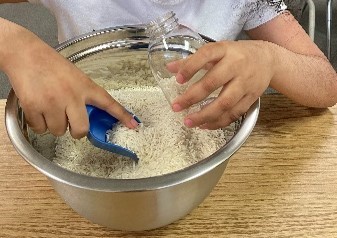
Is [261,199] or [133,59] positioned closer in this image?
[261,199]

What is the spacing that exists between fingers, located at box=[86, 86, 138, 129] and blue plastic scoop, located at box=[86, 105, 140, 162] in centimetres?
1

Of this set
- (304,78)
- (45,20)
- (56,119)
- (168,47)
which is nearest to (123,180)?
(56,119)

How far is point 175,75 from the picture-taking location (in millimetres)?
573

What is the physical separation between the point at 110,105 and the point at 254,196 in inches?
8.0

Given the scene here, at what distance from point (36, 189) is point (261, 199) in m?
0.28

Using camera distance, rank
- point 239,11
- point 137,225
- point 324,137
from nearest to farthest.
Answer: point 137,225
point 324,137
point 239,11

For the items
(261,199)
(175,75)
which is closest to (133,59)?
(175,75)

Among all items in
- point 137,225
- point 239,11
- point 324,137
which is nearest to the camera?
point 137,225

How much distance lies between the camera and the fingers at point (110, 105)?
0.55m

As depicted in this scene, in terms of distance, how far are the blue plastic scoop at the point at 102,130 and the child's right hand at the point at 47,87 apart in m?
0.02

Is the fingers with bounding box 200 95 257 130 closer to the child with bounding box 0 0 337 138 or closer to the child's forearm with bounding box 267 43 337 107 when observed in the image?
the child with bounding box 0 0 337 138

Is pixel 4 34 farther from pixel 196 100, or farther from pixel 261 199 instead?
pixel 261 199

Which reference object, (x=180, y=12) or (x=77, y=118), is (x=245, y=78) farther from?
(x=180, y=12)

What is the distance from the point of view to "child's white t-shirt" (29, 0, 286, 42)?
817 mm
